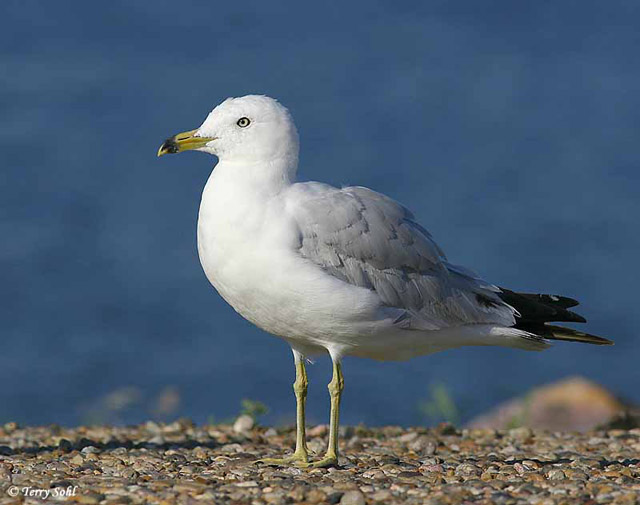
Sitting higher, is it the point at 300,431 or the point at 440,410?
the point at 440,410

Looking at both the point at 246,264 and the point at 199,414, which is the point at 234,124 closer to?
the point at 246,264

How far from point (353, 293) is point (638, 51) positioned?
16.5 m

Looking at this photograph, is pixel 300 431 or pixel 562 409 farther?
pixel 562 409

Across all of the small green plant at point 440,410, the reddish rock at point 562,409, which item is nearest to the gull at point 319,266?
the small green plant at point 440,410

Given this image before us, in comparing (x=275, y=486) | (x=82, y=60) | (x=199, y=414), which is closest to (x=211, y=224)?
(x=275, y=486)

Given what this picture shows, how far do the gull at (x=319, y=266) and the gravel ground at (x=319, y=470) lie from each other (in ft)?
1.77

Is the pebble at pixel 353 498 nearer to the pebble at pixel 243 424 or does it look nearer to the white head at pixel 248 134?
the white head at pixel 248 134

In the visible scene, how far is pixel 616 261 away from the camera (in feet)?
56.7

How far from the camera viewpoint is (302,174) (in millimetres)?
15984

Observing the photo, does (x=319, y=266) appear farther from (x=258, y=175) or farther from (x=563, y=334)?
(x=563, y=334)

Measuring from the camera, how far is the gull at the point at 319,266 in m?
6.41

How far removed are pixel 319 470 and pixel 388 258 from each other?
3.82 feet

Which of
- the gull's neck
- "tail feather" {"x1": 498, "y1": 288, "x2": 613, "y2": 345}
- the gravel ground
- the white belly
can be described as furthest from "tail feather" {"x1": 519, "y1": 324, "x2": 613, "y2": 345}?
the gull's neck

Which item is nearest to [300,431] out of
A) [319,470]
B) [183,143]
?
[319,470]
